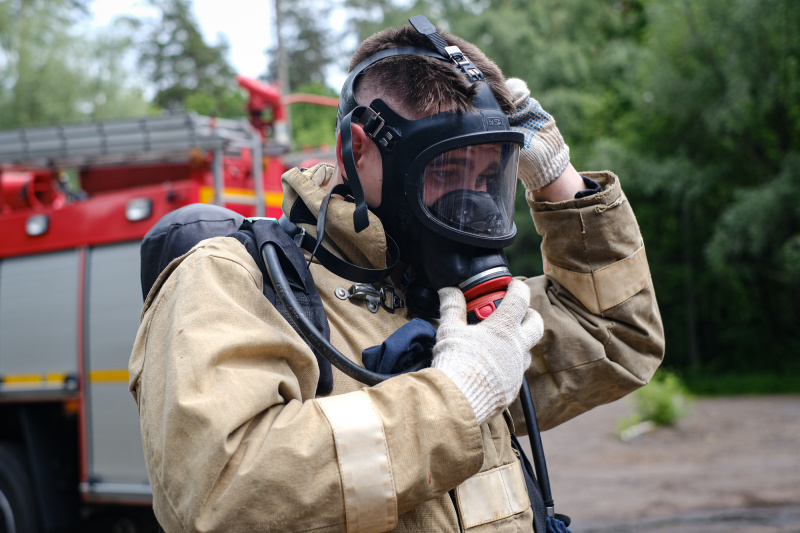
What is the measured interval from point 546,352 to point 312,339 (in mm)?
847

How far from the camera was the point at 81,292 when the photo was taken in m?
4.48

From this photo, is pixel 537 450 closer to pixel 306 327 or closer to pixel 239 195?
pixel 306 327

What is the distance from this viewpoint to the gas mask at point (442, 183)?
5.26ft

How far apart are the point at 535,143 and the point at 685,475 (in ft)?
21.3

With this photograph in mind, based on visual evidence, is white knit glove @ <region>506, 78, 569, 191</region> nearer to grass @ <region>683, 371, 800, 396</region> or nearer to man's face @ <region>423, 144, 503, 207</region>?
man's face @ <region>423, 144, 503, 207</region>

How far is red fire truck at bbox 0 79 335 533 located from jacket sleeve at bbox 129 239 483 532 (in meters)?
3.07

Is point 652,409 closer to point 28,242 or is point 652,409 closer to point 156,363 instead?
point 28,242

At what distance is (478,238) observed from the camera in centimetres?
163

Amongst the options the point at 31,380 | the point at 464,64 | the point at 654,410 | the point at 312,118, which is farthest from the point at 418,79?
the point at 312,118

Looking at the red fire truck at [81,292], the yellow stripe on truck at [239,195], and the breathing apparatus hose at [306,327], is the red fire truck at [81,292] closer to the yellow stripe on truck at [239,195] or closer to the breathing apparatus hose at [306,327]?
the yellow stripe on truck at [239,195]

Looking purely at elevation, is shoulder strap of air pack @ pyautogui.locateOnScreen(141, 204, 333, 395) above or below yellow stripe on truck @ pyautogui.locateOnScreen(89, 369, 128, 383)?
above

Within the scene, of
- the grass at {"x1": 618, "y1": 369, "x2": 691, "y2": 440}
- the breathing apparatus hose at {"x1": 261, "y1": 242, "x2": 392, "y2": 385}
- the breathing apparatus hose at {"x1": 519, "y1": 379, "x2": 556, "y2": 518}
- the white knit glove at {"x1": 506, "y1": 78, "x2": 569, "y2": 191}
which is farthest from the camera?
the grass at {"x1": 618, "y1": 369, "x2": 691, "y2": 440}

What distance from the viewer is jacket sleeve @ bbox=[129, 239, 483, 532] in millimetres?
1245

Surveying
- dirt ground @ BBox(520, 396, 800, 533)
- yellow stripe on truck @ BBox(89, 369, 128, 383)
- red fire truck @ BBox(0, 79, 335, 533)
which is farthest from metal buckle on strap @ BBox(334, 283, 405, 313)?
dirt ground @ BBox(520, 396, 800, 533)
